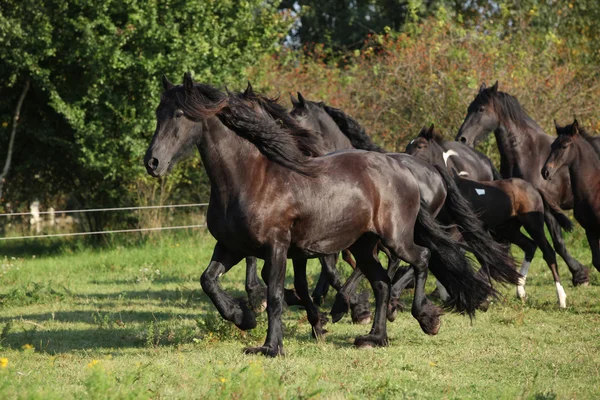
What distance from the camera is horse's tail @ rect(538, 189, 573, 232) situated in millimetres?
Answer: 11094

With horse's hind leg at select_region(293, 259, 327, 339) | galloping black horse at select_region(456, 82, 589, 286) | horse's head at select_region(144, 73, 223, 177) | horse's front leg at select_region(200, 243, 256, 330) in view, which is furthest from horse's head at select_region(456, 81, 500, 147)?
horse's head at select_region(144, 73, 223, 177)

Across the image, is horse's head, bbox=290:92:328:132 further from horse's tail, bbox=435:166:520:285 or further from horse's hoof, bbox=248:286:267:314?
horse's hoof, bbox=248:286:267:314

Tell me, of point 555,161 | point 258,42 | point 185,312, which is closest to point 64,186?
point 258,42

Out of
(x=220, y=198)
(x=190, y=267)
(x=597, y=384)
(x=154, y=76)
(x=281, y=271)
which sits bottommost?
(x=190, y=267)

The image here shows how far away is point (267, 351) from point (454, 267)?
7.51 feet

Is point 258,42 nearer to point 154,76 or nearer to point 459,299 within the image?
point 154,76

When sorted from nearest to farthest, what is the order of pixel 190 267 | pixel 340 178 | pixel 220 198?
pixel 220 198
pixel 340 178
pixel 190 267

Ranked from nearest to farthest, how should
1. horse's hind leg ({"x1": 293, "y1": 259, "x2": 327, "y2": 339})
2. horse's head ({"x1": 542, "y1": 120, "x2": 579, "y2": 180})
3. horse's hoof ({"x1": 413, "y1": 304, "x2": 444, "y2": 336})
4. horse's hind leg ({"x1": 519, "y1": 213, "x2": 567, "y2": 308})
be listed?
horse's hoof ({"x1": 413, "y1": 304, "x2": 444, "y2": 336})
horse's hind leg ({"x1": 293, "y1": 259, "x2": 327, "y2": 339})
horse's head ({"x1": 542, "y1": 120, "x2": 579, "y2": 180})
horse's hind leg ({"x1": 519, "y1": 213, "x2": 567, "y2": 308})

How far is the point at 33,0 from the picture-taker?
50.4 feet

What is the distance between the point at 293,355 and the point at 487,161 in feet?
21.2

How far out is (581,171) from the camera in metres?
9.72

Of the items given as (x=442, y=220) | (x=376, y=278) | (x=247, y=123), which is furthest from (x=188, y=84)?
(x=442, y=220)

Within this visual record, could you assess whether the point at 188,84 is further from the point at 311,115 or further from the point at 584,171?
the point at 584,171

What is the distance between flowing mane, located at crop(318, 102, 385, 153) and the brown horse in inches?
81.6
